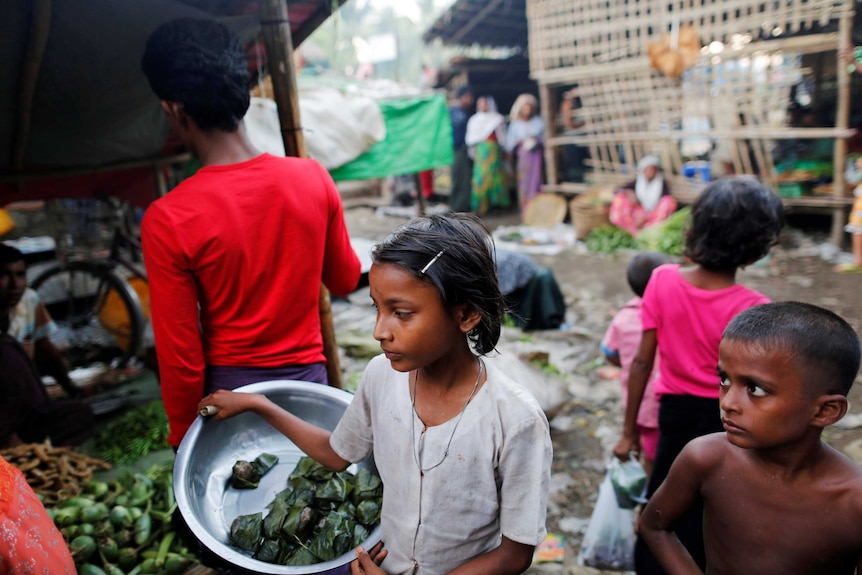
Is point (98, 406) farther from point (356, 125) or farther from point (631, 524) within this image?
point (631, 524)

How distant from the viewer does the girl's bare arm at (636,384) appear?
7.34ft

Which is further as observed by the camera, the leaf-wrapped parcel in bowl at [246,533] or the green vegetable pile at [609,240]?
the green vegetable pile at [609,240]

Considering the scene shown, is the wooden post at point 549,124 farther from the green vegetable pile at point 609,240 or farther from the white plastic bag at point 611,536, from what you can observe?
the white plastic bag at point 611,536

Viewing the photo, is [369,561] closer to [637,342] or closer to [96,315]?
[637,342]

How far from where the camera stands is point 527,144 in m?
11.1

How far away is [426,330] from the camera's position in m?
1.22

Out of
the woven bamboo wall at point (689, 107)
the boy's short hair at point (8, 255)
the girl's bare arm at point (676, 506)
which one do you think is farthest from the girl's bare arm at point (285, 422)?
the woven bamboo wall at point (689, 107)

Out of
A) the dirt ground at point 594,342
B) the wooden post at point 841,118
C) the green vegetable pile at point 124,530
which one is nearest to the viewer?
the green vegetable pile at point 124,530

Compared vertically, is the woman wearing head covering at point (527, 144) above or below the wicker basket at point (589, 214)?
above

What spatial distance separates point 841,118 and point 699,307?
22.8 feet

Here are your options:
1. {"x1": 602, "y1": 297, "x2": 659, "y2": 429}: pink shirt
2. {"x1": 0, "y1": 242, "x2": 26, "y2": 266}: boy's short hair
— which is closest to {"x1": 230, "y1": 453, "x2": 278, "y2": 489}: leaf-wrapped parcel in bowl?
{"x1": 602, "y1": 297, "x2": 659, "y2": 429}: pink shirt

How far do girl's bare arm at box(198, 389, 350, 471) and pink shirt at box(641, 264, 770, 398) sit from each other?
125 cm

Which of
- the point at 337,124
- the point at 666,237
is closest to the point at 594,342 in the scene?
the point at 337,124

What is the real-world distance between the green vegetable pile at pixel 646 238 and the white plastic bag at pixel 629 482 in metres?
5.74
